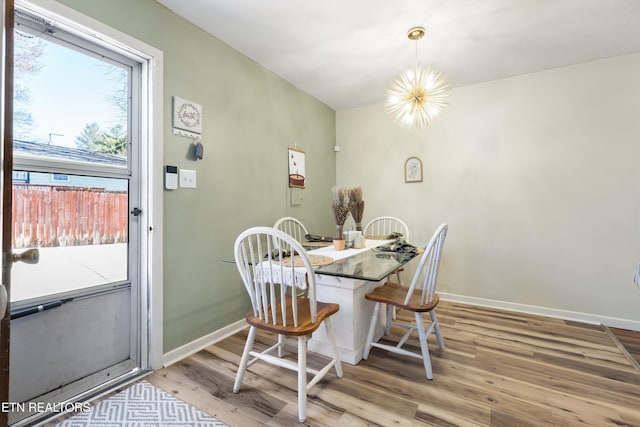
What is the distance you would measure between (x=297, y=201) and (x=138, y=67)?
1920mm

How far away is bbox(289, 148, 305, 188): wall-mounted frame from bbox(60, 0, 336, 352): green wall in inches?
3.7

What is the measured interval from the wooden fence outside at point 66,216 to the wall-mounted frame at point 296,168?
5.60 feet

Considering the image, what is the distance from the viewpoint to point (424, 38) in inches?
92.7

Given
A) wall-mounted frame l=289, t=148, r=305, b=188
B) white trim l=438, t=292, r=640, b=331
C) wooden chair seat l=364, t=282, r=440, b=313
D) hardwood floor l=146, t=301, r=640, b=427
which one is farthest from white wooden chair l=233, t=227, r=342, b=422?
white trim l=438, t=292, r=640, b=331

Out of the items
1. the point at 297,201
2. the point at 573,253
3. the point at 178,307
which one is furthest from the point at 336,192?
the point at 573,253

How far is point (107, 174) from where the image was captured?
1776mm

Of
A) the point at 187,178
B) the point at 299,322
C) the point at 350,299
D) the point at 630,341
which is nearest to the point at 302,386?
the point at 299,322

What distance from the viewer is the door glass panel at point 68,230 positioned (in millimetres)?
1467

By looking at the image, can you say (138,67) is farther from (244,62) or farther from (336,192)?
(336,192)

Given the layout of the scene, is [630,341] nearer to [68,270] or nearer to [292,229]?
[292,229]

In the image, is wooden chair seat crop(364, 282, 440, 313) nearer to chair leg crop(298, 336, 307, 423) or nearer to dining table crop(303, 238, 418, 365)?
dining table crop(303, 238, 418, 365)

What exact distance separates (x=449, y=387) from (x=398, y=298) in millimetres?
572

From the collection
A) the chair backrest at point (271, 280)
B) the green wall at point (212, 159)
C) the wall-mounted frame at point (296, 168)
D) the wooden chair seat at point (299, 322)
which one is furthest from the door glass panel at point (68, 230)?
the wall-mounted frame at point (296, 168)

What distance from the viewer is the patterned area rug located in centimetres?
144
